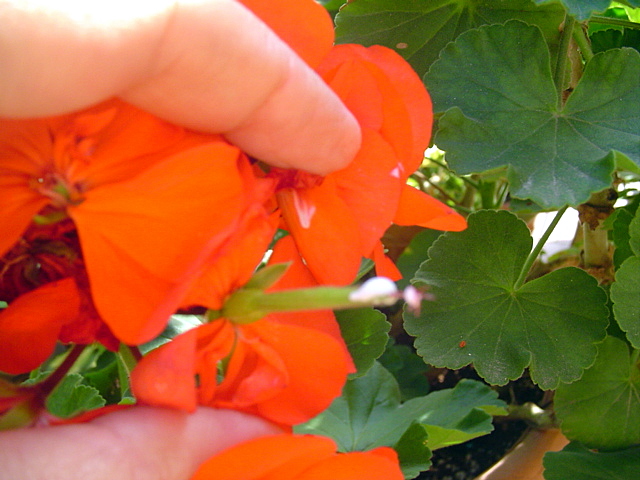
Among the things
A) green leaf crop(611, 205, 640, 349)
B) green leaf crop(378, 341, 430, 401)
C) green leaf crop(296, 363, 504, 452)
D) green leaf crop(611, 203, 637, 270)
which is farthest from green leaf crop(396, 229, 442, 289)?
green leaf crop(611, 205, 640, 349)

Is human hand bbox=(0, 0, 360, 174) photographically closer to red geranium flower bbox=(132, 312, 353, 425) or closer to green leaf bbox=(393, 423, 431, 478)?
red geranium flower bbox=(132, 312, 353, 425)

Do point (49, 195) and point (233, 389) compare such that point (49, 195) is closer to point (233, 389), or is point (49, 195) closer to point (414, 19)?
point (233, 389)

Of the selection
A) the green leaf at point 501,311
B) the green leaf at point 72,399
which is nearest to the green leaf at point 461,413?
the green leaf at point 501,311

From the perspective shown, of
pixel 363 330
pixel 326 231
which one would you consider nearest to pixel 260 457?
pixel 326 231

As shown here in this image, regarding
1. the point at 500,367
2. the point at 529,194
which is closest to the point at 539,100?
the point at 529,194

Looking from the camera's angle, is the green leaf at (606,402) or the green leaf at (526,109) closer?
the green leaf at (526,109)

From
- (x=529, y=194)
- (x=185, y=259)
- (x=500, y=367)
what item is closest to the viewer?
(x=185, y=259)

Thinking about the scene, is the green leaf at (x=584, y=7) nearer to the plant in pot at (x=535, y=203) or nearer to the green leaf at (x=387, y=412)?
the plant in pot at (x=535, y=203)
